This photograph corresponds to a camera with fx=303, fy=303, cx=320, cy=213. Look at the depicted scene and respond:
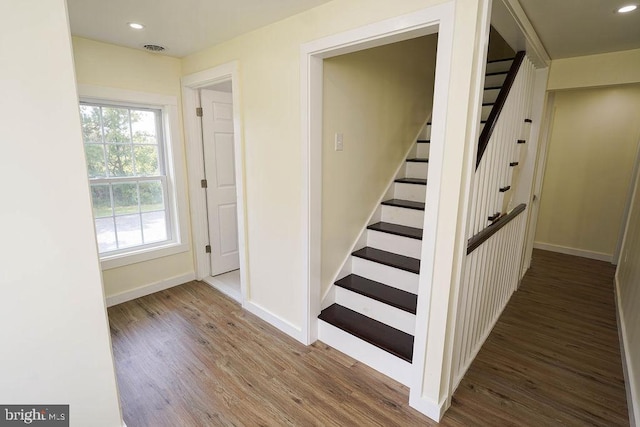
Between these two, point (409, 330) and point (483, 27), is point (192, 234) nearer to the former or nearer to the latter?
point (409, 330)

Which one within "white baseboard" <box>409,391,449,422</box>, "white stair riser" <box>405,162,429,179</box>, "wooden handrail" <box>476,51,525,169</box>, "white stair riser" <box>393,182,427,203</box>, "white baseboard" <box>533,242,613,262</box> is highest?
"wooden handrail" <box>476,51,525,169</box>

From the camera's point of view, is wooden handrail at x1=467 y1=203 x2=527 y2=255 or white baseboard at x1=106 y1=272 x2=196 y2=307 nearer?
wooden handrail at x1=467 y1=203 x2=527 y2=255

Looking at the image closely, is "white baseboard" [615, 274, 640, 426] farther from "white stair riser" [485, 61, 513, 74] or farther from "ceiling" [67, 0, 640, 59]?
"white stair riser" [485, 61, 513, 74]

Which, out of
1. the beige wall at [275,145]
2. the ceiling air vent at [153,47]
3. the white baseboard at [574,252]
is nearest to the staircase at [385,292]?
the beige wall at [275,145]

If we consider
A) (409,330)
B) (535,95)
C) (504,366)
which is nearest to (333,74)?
(409,330)

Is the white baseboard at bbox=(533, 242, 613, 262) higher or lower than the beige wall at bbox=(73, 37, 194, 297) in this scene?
lower

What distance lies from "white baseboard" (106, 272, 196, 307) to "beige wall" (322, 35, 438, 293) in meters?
1.84

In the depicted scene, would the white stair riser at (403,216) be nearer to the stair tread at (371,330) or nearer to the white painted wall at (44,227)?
the stair tread at (371,330)

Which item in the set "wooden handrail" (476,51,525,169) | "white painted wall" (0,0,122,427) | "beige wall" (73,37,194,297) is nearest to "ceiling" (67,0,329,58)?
"beige wall" (73,37,194,297)

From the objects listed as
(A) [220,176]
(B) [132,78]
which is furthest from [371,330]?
(B) [132,78]

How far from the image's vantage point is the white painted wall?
1.08 m

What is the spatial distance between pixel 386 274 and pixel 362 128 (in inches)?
46.1

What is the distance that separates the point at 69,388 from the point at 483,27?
242 cm

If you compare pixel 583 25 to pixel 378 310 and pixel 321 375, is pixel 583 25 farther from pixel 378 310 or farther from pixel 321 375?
pixel 321 375
